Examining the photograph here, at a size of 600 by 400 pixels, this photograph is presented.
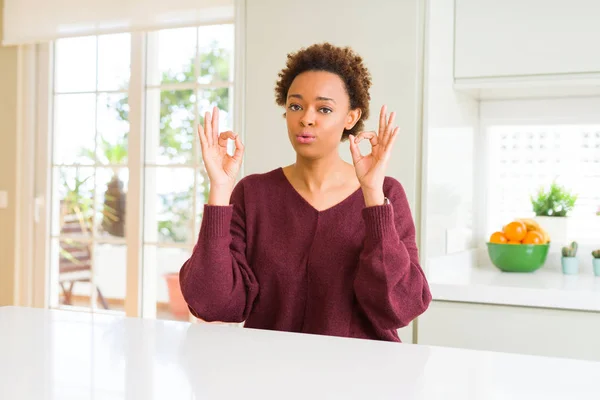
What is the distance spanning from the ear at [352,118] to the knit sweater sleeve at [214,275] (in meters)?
0.33

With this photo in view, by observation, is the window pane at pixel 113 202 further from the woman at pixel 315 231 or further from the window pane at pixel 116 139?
the woman at pixel 315 231

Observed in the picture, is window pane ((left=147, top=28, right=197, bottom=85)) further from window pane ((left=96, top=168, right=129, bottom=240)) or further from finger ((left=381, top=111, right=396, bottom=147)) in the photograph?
finger ((left=381, top=111, right=396, bottom=147))

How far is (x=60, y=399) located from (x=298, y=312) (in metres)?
0.77

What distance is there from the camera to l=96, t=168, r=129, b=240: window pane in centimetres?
546

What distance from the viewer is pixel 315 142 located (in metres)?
1.50

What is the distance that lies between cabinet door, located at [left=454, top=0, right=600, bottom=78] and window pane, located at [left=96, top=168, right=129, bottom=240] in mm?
3479

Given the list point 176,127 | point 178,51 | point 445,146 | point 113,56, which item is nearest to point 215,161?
point 445,146

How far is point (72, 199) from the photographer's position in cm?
448

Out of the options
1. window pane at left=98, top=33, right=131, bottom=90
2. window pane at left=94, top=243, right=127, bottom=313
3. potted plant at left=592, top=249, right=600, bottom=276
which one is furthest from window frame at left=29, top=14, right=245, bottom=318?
window pane at left=94, top=243, right=127, bottom=313

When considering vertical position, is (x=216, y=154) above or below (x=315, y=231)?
above

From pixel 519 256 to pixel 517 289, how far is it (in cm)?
46

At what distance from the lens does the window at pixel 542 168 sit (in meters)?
2.69

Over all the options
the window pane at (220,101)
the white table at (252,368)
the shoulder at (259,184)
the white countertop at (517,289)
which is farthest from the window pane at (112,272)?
the white table at (252,368)

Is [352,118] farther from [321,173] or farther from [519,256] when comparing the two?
[519,256]
